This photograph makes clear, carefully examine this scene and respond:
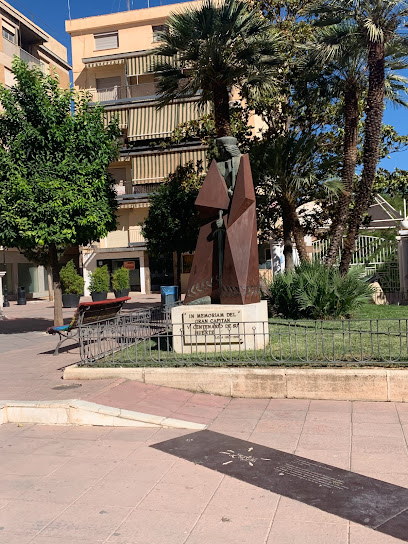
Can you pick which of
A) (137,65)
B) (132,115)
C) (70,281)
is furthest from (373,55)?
(137,65)

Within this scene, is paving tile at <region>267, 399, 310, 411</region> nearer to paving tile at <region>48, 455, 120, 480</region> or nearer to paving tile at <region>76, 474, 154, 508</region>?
paving tile at <region>48, 455, 120, 480</region>

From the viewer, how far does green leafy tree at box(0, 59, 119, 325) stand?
39.0ft

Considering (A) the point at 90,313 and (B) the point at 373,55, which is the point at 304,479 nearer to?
(A) the point at 90,313

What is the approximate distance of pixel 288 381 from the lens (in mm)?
6508

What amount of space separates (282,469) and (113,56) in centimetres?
3611

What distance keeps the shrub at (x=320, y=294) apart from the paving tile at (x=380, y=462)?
7298mm

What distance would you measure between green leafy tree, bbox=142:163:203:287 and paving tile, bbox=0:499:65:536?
1551cm

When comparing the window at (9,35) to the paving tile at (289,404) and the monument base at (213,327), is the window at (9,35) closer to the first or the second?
the monument base at (213,327)

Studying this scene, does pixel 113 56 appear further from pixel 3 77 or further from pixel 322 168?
pixel 322 168

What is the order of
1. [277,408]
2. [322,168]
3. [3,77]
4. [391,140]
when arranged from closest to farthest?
[277,408], [322,168], [391,140], [3,77]

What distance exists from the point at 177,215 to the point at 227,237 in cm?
1114

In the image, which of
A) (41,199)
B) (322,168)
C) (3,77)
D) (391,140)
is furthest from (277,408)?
(3,77)

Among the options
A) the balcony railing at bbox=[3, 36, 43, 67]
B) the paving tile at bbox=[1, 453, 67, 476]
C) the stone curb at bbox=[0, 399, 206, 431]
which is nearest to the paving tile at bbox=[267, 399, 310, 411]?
the stone curb at bbox=[0, 399, 206, 431]

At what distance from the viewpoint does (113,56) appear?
36188 millimetres
